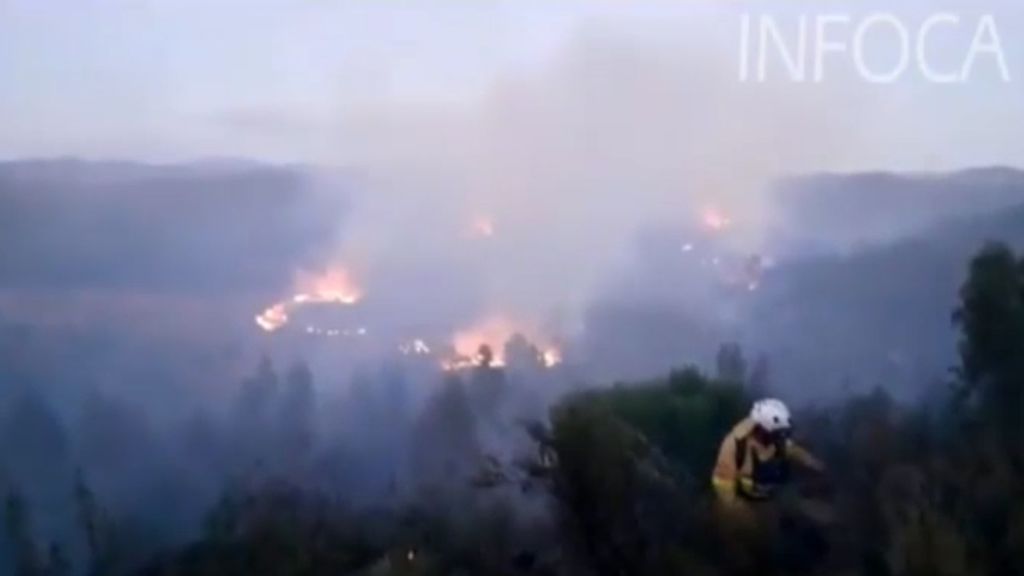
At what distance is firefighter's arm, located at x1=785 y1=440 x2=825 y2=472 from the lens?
5977 millimetres

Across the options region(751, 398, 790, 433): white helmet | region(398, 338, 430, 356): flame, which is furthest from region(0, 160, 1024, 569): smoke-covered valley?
region(751, 398, 790, 433): white helmet

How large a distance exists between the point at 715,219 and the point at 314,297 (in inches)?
46.7

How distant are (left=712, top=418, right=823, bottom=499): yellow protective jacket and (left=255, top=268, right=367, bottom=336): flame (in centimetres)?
111

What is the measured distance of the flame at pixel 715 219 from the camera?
20.2 feet

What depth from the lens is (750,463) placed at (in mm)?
5938

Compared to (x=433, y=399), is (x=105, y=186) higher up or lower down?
higher up

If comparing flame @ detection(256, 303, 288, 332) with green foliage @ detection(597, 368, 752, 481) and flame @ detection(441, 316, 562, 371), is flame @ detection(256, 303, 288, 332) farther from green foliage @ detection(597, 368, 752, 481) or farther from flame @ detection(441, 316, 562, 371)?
green foliage @ detection(597, 368, 752, 481)

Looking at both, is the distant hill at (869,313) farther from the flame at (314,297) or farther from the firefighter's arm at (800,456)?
the flame at (314,297)

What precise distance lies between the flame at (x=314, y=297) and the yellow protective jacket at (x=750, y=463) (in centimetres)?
111

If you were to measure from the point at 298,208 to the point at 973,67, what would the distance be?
Answer: 2001mm

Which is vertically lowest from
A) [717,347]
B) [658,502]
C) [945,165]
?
[658,502]

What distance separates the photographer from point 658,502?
19.2 ft

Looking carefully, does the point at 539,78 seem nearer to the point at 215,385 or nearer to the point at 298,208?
the point at 298,208

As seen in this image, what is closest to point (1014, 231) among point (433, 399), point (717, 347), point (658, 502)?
point (717, 347)
